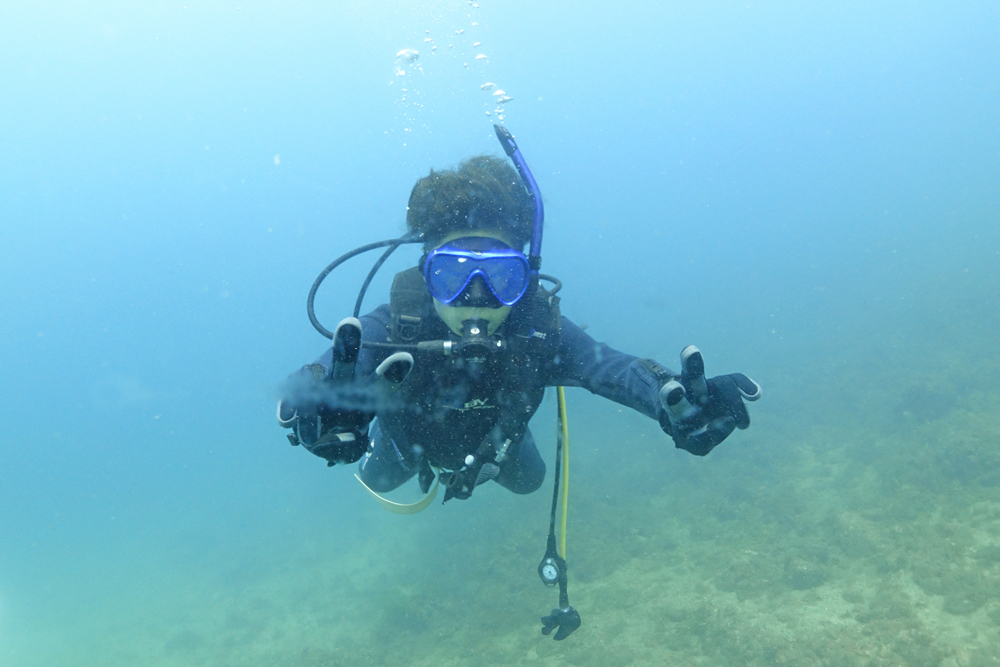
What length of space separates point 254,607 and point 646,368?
40.2 feet

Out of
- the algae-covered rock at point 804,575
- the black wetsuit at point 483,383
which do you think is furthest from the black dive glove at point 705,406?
the algae-covered rock at point 804,575

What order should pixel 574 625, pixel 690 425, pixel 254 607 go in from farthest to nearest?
pixel 254 607 < pixel 574 625 < pixel 690 425

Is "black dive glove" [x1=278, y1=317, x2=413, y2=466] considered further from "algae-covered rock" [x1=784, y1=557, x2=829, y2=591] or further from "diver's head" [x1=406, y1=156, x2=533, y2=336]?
"algae-covered rock" [x1=784, y1=557, x2=829, y2=591]

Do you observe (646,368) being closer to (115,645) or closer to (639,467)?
(639,467)

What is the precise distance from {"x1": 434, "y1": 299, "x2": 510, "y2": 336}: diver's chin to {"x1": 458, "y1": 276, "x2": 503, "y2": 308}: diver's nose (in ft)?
0.12

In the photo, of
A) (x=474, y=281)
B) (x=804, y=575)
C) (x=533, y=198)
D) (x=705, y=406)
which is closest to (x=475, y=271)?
(x=474, y=281)

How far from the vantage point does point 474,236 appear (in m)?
3.24

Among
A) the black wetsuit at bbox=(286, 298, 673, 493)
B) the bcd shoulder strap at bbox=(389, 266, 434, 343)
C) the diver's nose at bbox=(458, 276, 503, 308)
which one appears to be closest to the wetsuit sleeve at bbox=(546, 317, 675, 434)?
the black wetsuit at bbox=(286, 298, 673, 493)

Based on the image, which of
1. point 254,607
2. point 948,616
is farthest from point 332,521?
point 948,616

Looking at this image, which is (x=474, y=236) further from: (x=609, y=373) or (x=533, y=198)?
(x=609, y=373)

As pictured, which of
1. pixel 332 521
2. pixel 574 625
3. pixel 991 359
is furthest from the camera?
pixel 332 521

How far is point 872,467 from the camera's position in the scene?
30.5 feet

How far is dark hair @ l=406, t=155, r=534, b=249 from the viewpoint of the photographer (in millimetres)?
3324

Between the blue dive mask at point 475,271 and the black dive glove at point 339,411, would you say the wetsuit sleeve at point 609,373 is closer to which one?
the blue dive mask at point 475,271
